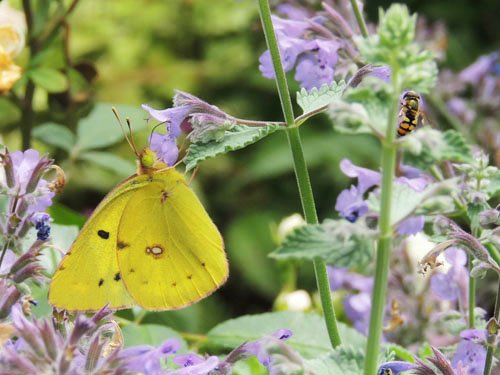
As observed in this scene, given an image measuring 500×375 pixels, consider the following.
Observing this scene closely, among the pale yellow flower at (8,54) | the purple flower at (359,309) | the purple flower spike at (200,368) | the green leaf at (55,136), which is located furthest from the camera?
the green leaf at (55,136)

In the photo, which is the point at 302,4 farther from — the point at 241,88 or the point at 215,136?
the point at 241,88

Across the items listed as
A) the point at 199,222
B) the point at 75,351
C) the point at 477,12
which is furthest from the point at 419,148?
the point at 477,12

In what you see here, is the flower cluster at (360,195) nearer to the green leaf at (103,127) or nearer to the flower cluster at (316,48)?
the flower cluster at (316,48)

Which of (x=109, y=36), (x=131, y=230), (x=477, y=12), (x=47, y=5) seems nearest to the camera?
(x=131, y=230)

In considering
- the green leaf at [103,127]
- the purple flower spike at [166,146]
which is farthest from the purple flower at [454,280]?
the green leaf at [103,127]

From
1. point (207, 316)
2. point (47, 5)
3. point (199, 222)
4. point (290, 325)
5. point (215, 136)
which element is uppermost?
point (47, 5)

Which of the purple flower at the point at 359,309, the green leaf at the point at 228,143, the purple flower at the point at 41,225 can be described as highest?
the green leaf at the point at 228,143

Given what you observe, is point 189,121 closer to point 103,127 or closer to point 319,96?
point 319,96
